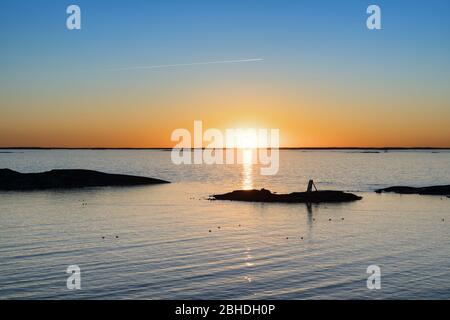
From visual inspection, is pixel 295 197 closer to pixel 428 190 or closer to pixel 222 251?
pixel 428 190

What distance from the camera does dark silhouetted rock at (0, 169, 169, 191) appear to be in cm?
7527

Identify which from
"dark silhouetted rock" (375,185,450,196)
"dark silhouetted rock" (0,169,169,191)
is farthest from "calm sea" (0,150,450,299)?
"dark silhouetted rock" (0,169,169,191)

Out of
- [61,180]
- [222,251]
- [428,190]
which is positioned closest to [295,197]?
Answer: [428,190]

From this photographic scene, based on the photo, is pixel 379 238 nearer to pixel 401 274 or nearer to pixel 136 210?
pixel 401 274

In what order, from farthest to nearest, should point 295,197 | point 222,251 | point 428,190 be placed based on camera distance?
point 428,190 → point 295,197 → point 222,251

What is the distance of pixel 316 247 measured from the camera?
95.4 feet

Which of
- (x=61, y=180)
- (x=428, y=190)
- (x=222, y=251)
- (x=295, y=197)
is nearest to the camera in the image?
(x=222, y=251)

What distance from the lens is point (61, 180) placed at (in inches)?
3147

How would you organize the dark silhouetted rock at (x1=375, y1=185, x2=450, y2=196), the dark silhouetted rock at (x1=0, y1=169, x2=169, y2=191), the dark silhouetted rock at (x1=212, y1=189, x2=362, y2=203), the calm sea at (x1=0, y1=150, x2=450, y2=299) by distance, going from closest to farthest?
the calm sea at (x1=0, y1=150, x2=450, y2=299), the dark silhouetted rock at (x1=212, y1=189, x2=362, y2=203), the dark silhouetted rock at (x1=375, y1=185, x2=450, y2=196), the dark silhouetted rock at (x1=0, y1=169, x2=169, y2=191)

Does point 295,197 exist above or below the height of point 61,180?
below

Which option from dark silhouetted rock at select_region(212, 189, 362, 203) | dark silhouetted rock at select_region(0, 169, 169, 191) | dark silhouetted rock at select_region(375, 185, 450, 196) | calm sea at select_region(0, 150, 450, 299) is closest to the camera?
calm sea at select_region(0, 150, 450, 299)

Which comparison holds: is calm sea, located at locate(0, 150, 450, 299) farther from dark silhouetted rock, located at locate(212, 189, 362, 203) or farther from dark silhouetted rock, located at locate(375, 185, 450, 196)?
dark silhouetted rock, located at locate(375, 185, 450, 196)

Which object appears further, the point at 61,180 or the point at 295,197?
the point at 61,180
